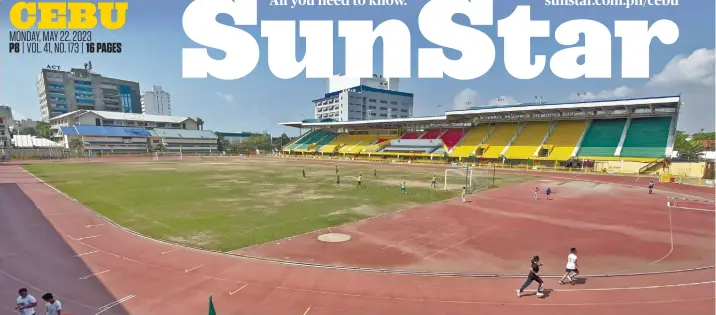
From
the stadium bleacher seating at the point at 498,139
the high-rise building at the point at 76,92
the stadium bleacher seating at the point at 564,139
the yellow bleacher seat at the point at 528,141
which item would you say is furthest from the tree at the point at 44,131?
the stadium bleacher seating at the point at 564,139

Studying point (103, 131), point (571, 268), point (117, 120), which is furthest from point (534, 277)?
point (117, 120)

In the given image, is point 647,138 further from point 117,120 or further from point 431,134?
point 117,120

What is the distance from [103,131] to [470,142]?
11139cm

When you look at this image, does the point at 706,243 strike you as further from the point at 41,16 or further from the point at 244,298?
the point at 41,16

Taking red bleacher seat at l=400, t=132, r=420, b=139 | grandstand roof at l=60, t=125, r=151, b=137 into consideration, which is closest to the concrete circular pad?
red bleacher seat at l=400, t=132, r=420, b=139

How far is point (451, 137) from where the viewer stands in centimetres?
7538

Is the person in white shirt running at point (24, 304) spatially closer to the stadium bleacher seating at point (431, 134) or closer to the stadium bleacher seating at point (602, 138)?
the stadium bleacher seating at point (602, 138)

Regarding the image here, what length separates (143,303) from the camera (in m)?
9.61

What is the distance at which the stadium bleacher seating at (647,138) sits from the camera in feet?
154

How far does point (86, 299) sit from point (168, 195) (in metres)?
19.5

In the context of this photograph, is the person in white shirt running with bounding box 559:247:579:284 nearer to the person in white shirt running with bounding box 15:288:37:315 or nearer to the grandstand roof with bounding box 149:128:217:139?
the person in white shirt running with bounding box 15:288:37:315

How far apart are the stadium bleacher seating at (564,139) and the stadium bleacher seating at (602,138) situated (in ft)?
4.59

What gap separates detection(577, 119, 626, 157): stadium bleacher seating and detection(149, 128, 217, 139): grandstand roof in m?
122

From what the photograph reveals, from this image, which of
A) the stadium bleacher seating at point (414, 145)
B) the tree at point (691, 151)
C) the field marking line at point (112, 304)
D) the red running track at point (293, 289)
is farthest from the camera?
the stadium bleacher seating at point (414, 145)
